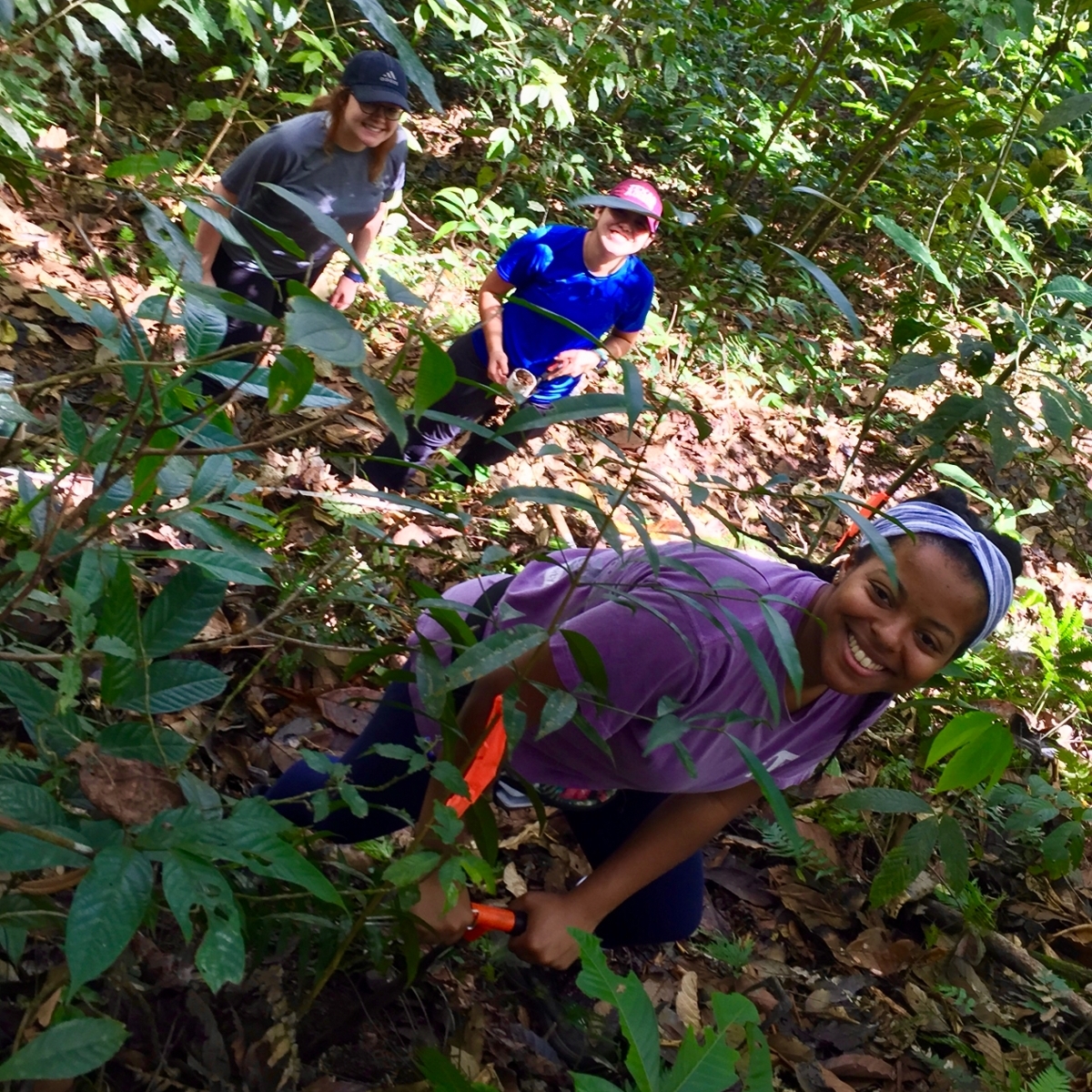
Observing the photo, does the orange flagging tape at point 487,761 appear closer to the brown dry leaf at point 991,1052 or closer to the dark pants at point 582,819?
the dark pants at point 582,819

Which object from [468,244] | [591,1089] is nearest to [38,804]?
[591,1089]

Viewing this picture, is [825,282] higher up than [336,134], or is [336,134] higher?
[825,282]

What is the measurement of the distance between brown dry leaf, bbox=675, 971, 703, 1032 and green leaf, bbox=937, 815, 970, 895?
651 mm

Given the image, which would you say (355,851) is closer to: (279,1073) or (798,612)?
(279,1073)

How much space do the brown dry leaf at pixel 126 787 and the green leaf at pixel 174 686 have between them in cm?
7

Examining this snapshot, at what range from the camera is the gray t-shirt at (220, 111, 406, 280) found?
3.33m

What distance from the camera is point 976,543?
1.83 m

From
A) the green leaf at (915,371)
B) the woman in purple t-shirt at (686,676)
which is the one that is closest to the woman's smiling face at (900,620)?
the woman in purple t-shirt at (686,676)

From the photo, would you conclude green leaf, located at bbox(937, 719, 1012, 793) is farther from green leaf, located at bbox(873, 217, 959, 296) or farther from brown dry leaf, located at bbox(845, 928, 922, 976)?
brown dry leaf, located at bbox(845, 928, 922, 976)

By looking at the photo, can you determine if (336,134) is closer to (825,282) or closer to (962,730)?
(825,282)

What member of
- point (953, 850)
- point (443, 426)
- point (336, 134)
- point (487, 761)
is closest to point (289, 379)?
point (487, 761)

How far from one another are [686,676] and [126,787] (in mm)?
930

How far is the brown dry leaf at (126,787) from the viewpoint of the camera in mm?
1091

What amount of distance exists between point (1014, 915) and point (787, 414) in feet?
9.58
